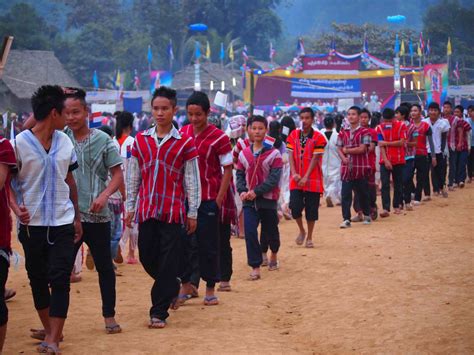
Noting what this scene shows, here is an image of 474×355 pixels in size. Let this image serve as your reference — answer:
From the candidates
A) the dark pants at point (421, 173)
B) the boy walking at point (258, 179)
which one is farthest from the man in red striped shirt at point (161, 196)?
the dark pants at point (421, 173)

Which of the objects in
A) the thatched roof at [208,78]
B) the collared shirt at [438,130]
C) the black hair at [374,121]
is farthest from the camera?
the thatched roof at [208,78]

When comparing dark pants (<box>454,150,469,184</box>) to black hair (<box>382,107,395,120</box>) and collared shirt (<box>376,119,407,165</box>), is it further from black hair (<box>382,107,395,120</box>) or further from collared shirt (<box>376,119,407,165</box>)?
black hair (<box>382,107,395,120</box>)

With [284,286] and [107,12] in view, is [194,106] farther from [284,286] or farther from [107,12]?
[107,12]

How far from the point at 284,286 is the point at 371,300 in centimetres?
144

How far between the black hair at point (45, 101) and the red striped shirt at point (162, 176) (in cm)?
102

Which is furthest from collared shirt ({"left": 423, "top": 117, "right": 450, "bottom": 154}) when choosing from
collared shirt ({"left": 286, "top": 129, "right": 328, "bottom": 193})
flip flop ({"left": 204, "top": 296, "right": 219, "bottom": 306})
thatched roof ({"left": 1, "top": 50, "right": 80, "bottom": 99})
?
thatched roof ({"left": 1, "top": 50, "right": 80, "bottom": 99})

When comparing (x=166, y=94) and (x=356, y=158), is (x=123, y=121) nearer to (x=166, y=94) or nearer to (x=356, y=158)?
(x=166, y=94)

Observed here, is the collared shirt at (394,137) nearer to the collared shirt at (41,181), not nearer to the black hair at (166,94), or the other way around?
the black hair at (166,94)

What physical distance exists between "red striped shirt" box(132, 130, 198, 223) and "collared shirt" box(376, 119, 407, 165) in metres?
8.83

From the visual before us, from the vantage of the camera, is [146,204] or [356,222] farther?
[356,222]

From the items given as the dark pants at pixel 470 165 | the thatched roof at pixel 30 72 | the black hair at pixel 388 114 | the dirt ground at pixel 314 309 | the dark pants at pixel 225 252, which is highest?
the thatched roof at pixel 30 72

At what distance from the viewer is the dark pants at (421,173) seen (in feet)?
54.3

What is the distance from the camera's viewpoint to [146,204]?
6867mm

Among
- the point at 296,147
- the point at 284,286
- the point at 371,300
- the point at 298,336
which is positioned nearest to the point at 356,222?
the point at 296,147
